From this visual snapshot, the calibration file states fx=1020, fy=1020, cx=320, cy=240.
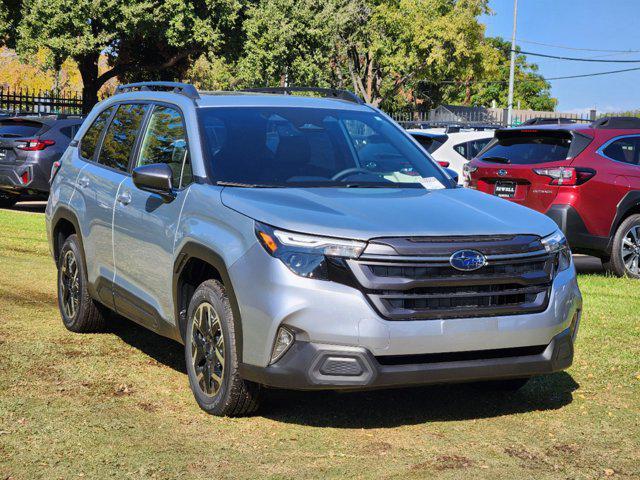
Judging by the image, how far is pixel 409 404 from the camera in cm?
594

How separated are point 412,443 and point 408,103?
263 feet

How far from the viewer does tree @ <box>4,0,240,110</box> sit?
38.5 metres

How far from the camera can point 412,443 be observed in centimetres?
514

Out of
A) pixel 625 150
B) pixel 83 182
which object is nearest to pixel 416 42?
pixel 625 150

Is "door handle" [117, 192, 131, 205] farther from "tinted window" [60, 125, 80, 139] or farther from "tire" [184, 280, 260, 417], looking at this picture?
"tinted window" [60, 125, 80, 139]

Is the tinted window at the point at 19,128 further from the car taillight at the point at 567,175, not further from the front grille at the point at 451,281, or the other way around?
the front grille at the point at 451,281

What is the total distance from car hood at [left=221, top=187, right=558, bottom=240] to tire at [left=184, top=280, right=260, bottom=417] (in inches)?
21.0

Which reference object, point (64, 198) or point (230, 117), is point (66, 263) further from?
point (230, 117)

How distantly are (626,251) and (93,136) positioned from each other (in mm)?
6531

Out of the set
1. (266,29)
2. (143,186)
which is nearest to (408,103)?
(266,29)

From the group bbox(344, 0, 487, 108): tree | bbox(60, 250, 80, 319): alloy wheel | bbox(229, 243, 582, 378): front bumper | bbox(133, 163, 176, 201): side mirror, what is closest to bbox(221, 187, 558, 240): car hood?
bbox(229, 243, 582, 378): front bumper

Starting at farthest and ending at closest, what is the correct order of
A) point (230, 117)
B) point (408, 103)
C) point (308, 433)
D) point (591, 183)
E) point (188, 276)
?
point (408, 103)
point (591, 183)
point (230, 117)
point (188, 276)
point (308, 433)

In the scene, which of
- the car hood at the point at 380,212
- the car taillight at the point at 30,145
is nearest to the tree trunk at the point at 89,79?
the car taillight at the point at 30,145

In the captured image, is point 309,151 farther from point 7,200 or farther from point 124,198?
point 7,200
